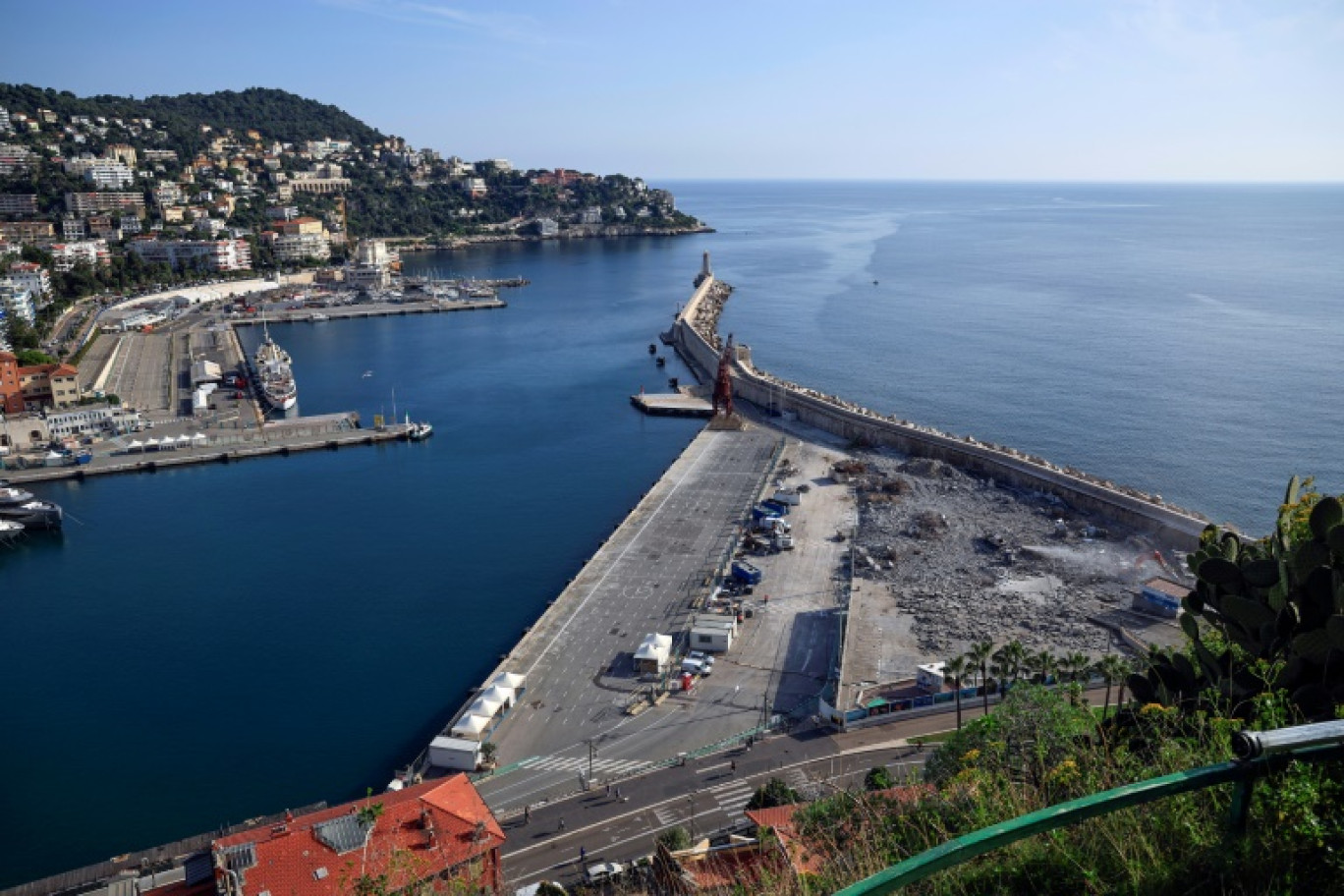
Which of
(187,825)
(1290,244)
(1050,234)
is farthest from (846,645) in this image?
(1050,234)

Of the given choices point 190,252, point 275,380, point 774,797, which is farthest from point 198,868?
point 190,252

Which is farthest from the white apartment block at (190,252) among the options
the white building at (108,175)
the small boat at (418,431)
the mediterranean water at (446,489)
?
the small boat at (418,431)

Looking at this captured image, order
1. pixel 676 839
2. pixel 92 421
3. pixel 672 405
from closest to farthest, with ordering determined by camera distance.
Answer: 1. pixel 676 839
2. pixel 92 421
3. pixel 672 405

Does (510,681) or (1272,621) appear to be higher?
(1272,621)

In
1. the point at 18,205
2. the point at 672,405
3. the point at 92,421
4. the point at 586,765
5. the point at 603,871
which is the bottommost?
the point at 586,765

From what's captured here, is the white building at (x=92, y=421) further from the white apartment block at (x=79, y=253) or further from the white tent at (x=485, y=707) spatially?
the white apartment block at (x=79, y=253)

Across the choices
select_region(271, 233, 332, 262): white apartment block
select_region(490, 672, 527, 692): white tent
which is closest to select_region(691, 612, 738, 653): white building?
select_region(490, 672, 527, 692): white tent

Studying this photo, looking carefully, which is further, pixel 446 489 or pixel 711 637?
pixel 446 489

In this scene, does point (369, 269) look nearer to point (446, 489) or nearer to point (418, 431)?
point (418, 431)
